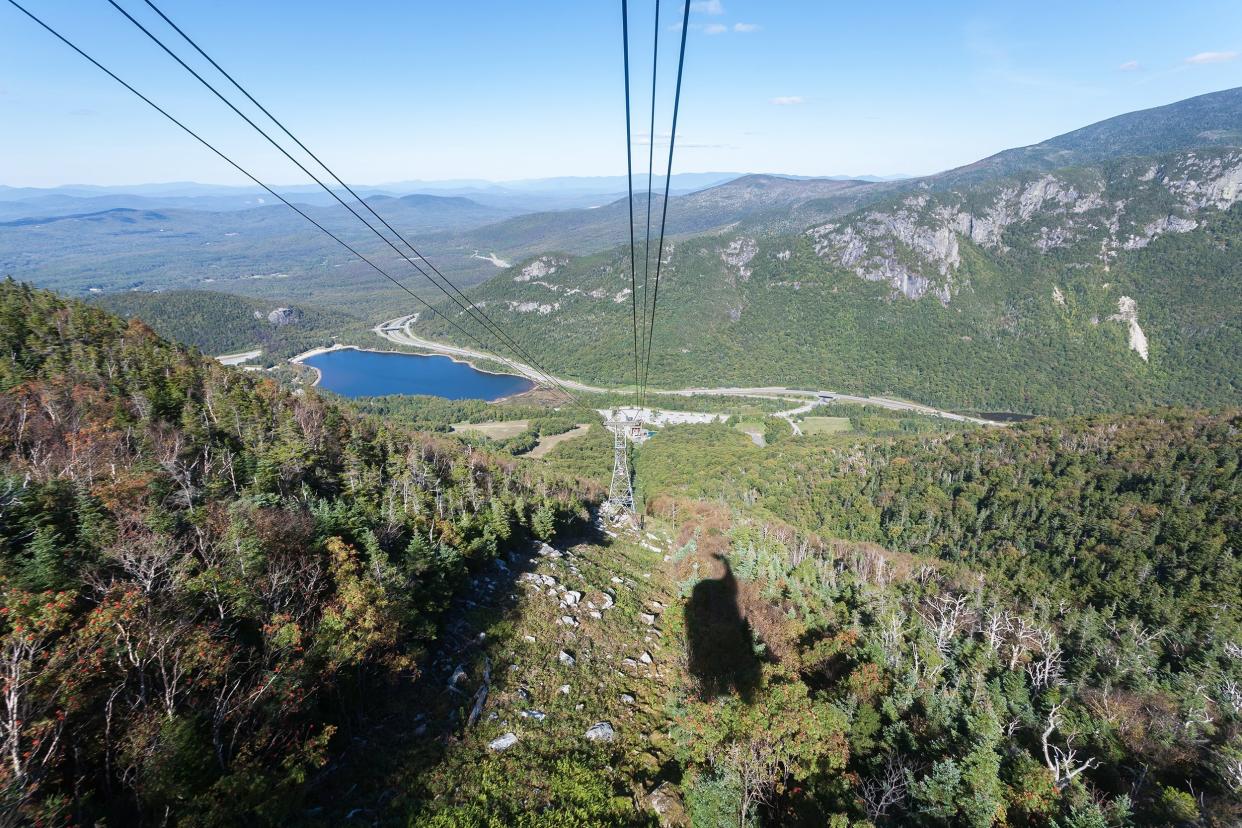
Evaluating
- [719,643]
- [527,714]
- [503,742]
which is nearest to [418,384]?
[719,643]

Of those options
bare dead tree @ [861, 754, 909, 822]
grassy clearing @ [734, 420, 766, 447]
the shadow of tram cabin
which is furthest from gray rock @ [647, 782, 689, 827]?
grassy clearing @ [734, 420, 766, 447]

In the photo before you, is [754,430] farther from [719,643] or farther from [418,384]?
[719,643]

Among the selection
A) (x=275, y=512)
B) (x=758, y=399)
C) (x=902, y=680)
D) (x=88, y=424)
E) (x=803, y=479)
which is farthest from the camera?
(x=758, y=399)

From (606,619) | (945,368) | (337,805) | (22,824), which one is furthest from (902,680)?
(945,368)

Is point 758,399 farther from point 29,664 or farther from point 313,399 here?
point 29,664

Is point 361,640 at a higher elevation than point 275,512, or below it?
below

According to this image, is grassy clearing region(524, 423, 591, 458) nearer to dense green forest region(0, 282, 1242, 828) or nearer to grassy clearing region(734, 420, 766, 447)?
grassy clearing region(734, 420, 766, 447)

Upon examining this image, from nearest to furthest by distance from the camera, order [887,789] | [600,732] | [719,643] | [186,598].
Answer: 1. [186,598]
2. [887,789]
3. [600,732]
4. [719,643]
